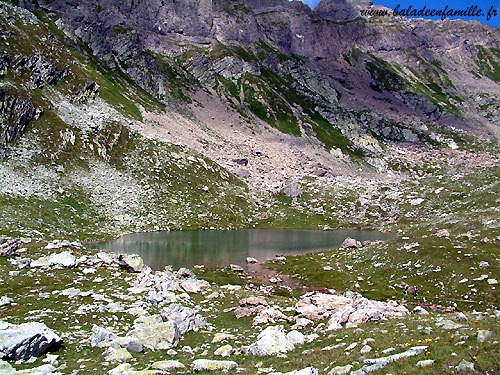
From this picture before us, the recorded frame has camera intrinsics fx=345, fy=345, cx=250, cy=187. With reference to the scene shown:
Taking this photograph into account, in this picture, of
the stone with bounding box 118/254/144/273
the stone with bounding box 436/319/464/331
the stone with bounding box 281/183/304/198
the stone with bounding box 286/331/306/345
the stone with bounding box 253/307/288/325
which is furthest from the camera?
the stone with bounding box 281/183/304/198

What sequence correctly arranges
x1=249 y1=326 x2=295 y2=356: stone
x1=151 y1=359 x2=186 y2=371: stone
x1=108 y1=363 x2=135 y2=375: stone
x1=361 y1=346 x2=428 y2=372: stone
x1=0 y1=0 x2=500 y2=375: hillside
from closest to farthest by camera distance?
1. x1=361 y1=346 x2=428 y2=372: stone
2. x1=108 y1=363 x2=135 y2=375: stone
3. x1=151 y1=359 x2=186 y2=371: stone
4. x1=249 y1=326 x2=295 y2=356: stone
5. x1=0 y1=0 x2=500 y2=375: hillside

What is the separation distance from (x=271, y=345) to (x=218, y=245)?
6133 cm

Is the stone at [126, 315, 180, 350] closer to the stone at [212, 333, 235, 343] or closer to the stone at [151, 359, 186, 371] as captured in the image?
the stone at [212, 333, 235, 343]

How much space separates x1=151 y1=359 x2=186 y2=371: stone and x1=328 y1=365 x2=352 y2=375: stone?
7.76m

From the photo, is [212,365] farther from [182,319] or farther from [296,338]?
[182,319]

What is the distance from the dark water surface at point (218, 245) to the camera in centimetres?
6656

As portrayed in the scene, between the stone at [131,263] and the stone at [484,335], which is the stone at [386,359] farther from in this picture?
the stone at [131,263]

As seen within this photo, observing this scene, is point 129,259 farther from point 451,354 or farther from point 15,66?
point 15,66

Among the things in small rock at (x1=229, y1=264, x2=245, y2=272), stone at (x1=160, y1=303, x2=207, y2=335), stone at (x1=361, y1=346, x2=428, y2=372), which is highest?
stone at (x1=361, y1=346, x2=428, y2=372)

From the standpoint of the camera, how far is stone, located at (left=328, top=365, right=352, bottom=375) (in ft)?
49.8

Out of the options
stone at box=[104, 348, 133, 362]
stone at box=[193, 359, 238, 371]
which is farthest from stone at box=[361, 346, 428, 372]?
stone at box=[104, 348, 133, 362]

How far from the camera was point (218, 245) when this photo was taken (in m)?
81.6

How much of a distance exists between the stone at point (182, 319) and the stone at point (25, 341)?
25.2 ft

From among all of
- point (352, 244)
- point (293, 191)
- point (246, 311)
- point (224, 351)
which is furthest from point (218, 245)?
point (293, 191)
